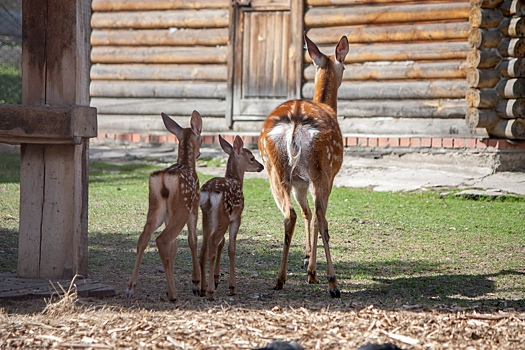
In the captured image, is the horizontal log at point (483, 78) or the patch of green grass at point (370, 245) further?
the horizontal log at point (483, 78)

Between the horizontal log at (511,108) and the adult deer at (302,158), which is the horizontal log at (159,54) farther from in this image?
the adult deer at (302,158)

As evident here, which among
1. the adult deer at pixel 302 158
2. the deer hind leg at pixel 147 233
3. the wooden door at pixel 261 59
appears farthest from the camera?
the wooden door at pixel 261 59

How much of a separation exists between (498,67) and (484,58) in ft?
1.08

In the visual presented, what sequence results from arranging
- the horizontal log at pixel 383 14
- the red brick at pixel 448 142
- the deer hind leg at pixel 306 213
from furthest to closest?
the horizontal log at pixel 383 14 < the red brick at pixel 448 142 < the deer hind leg at pixel 306 213

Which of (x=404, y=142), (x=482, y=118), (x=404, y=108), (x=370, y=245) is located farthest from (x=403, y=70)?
(x=370, y=245)

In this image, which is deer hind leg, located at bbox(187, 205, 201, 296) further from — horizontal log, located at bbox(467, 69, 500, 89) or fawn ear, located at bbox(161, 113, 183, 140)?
horizontal log, located at bbox(467, 69, 500, 89)

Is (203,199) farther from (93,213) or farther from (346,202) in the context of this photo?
(346,202)

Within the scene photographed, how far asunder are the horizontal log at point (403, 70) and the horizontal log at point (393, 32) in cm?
44

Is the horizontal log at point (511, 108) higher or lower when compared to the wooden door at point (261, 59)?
lower

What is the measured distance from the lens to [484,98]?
13508 millimetres

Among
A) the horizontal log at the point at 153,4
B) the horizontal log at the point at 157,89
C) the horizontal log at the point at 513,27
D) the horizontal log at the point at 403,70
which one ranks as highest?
the horizontal log at the point at 153,4

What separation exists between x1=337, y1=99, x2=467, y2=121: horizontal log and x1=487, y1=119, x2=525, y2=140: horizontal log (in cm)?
85

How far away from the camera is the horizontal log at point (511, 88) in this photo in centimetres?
1343

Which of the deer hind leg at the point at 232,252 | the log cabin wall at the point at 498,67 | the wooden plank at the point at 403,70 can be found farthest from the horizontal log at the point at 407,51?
the deer hind leg at the point at 232,252
